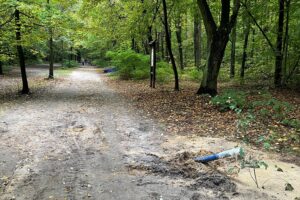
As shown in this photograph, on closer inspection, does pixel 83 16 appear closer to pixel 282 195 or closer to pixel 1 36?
pixel 1 36

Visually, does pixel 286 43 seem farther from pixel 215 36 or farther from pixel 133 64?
pixel 133 64

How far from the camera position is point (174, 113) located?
10727 millimetres

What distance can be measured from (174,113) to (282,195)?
19.8 feet

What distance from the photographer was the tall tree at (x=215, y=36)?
12.3 m

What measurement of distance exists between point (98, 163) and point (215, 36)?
7889 millimetres

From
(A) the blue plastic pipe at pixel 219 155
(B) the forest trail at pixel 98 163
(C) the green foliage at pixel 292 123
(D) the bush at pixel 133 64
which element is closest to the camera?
(B) the forest trail at pixel 98 163

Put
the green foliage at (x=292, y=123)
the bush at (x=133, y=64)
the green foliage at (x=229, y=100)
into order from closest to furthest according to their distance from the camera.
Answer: the green foliage at (x=292, y=123)
the green foliage at (x=229, y=100)
the bush at (x=133, y=64)

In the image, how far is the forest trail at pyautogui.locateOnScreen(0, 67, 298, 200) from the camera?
198 inches

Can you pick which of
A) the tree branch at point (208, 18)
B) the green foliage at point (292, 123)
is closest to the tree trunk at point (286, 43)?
the tree branch at point (208, 18)

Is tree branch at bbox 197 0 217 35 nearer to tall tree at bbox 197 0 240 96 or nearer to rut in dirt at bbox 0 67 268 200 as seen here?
tall tree at bbox 197 0 240 96

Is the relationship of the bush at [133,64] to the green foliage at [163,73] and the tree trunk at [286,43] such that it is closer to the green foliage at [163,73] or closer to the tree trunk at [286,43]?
the green foliage at [163,73]

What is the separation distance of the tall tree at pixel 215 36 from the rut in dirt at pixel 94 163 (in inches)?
149

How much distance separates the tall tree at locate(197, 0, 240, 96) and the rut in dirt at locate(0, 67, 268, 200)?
3792 mm

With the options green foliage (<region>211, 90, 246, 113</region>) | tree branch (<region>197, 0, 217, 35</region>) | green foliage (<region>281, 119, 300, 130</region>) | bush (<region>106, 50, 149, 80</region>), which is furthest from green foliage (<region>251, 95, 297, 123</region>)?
bush (<region>106, 50, 149, 80</region>)
